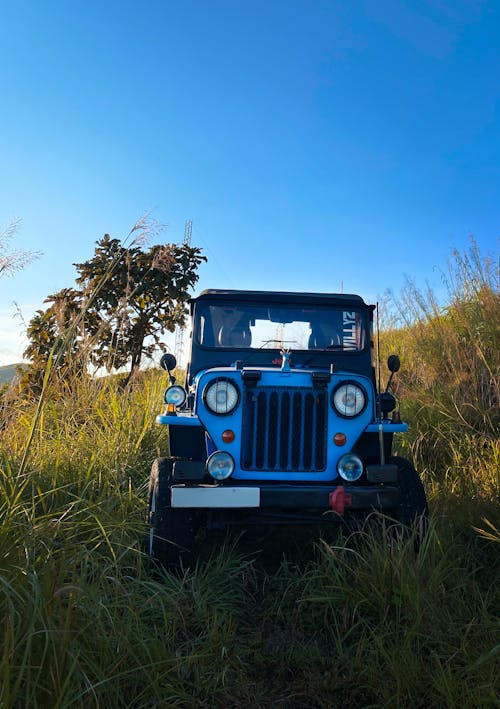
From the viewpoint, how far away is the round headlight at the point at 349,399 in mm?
3654

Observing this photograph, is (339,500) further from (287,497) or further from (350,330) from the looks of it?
(350,330)

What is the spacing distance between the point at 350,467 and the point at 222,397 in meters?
0.93

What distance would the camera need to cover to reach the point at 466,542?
3660 millimetres

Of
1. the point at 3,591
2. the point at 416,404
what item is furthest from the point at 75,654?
the point at 416,404

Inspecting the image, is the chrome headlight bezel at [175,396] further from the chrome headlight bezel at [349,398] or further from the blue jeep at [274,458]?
the chrome headlight bezel at [349,398]

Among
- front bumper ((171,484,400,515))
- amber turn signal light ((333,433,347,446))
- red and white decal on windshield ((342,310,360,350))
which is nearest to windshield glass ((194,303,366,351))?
red and white decal on windshield ((342,310,360,350))

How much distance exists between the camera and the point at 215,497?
324 centimetres

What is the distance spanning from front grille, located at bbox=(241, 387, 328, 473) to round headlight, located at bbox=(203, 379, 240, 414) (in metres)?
0.09

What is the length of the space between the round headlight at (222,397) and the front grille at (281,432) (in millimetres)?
85

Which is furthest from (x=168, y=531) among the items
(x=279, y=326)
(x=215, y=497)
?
(x=279, y=326)

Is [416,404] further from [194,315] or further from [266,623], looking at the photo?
[266,623]

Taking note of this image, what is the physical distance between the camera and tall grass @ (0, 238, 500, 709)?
6.35ft

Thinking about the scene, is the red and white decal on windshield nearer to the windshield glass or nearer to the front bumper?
the windshield glass

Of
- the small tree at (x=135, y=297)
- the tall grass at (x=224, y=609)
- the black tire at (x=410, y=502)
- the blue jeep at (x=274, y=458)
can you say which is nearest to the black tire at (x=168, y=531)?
the blue jeep at (x=274, y=458)
